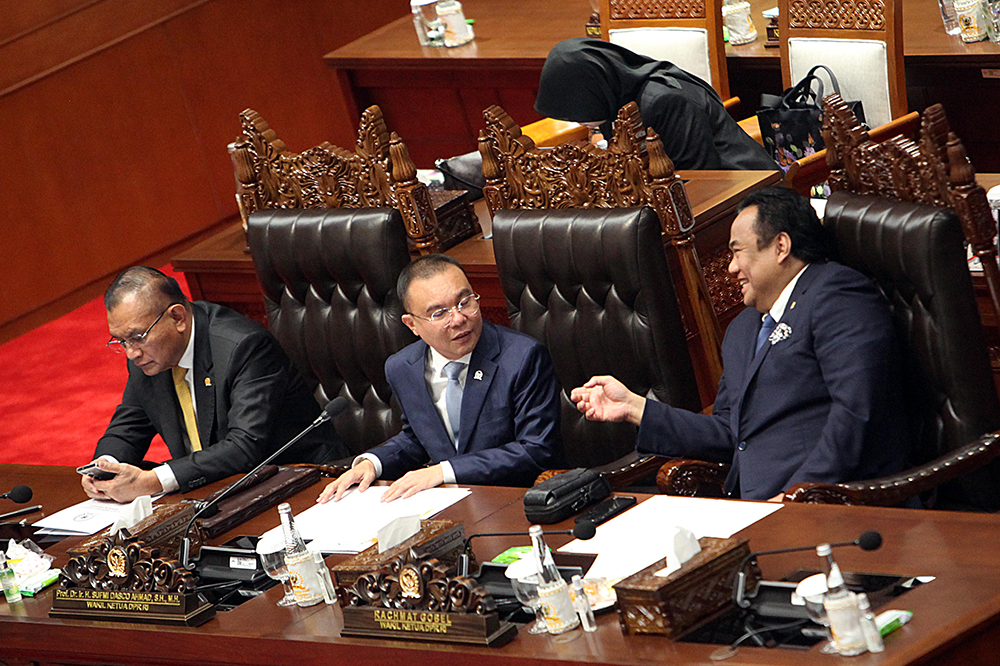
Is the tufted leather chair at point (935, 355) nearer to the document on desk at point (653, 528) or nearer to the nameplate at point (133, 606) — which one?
the document on desk at point (653, 528)

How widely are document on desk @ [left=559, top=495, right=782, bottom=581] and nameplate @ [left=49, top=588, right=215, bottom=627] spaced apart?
2.24ft

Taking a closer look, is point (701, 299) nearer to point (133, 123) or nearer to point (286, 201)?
point (286, 201)

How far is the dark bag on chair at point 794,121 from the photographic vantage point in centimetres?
445

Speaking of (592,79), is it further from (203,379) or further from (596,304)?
(203,379)

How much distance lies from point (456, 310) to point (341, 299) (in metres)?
0.76

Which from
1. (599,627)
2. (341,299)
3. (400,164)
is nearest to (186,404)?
(341,299)

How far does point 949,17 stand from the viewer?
493 cm

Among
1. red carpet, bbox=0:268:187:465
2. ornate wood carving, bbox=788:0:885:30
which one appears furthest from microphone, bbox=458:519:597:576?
red carpet, bbox=0:268:187:465

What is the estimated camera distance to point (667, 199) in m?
3.40

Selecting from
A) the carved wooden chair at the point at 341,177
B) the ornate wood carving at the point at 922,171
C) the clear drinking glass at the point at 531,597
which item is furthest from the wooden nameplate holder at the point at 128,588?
the ornate wood carving at the point at 922,171

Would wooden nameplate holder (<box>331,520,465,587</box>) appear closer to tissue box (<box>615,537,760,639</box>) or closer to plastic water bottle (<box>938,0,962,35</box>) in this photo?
tissue box (<box>615,537,760,639</box>)

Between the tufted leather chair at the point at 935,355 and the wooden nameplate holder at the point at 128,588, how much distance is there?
1.14 metres

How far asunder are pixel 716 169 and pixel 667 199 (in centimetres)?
99

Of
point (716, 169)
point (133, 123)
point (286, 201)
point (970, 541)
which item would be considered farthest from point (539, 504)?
point (133, 123)
